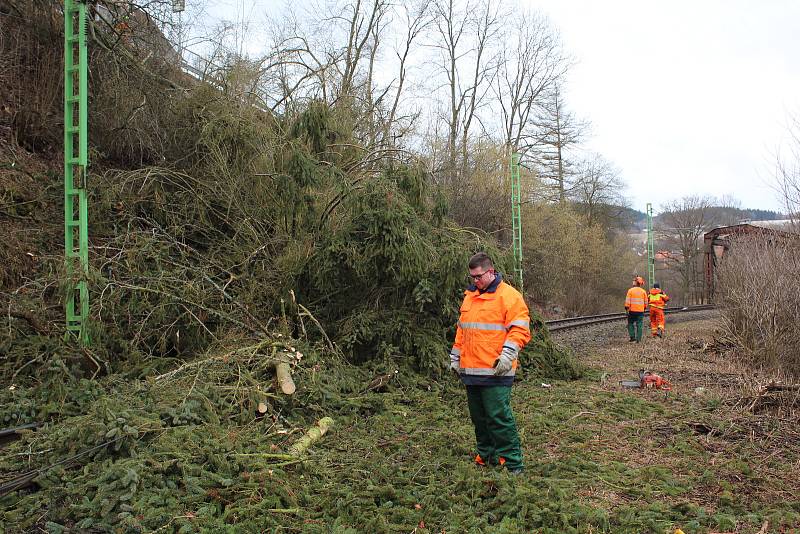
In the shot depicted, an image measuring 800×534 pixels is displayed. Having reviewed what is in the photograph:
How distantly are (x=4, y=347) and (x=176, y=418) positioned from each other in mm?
3224

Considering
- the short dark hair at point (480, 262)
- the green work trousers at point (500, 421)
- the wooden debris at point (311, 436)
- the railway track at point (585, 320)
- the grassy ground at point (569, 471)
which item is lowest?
the railway track at point (585, 320)

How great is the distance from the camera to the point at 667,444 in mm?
5879

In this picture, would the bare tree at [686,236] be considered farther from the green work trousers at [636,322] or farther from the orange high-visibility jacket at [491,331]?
the orange high-visibility jacket at [491,331]

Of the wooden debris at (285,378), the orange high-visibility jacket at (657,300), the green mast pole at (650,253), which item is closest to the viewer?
the wooden debris at (285,378)

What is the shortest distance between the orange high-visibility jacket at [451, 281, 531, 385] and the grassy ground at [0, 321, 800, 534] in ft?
2.70

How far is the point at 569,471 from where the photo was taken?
512 centimetres

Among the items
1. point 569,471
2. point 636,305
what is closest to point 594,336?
point 636,305

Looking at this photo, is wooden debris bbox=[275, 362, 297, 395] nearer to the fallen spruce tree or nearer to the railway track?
the fallen spruce tree

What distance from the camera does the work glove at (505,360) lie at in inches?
190

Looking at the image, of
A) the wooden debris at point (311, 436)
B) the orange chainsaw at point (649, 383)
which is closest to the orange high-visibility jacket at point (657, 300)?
the orange chainsaw at point (649, 383)

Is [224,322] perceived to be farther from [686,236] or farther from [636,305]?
[686,236]

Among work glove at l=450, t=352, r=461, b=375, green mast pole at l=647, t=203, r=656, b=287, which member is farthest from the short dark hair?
green mast pole at l=647, t=203, r=656, b=287

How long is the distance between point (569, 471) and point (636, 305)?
11036 millimetres

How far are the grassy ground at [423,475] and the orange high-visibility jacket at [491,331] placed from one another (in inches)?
32.4
